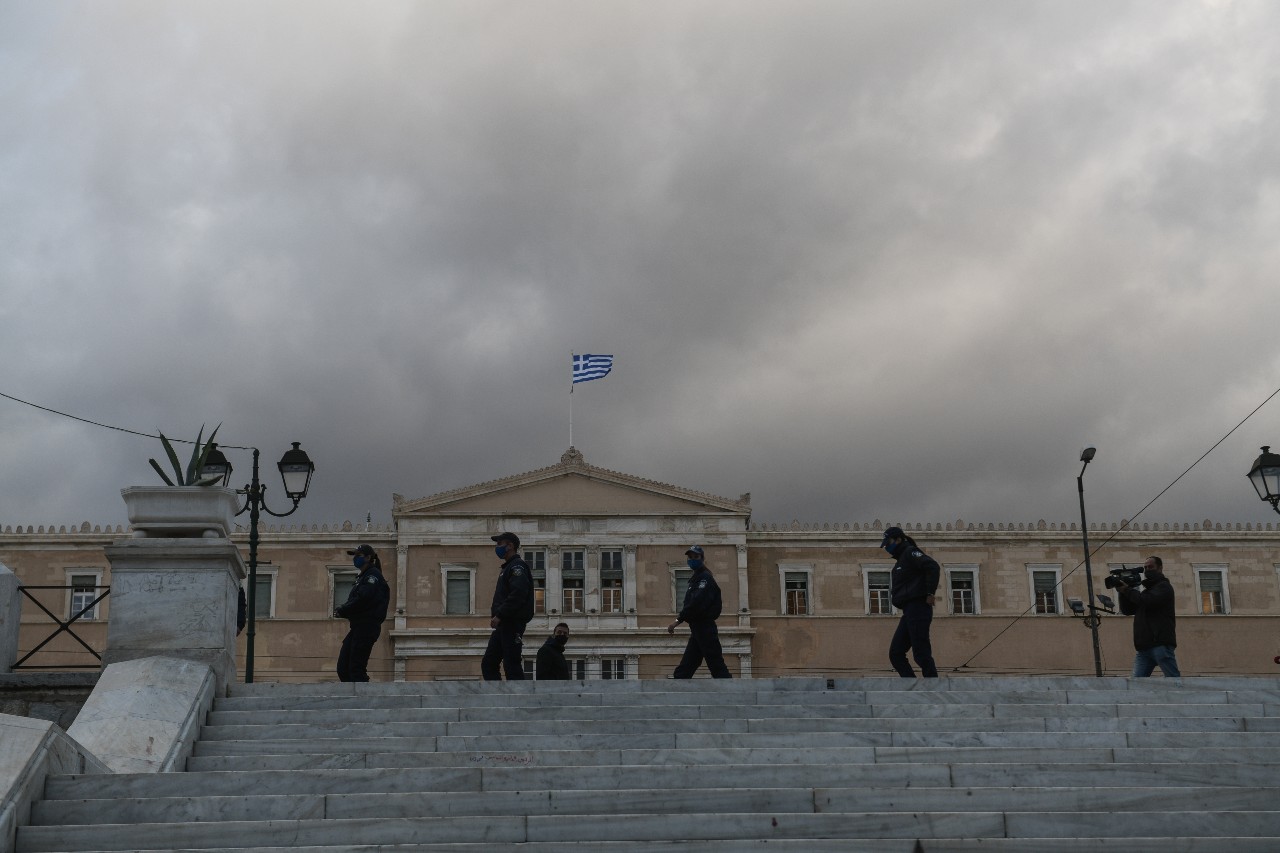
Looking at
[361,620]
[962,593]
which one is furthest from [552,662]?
[962,593]

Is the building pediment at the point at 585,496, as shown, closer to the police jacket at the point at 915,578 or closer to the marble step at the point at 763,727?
the police jacket at the point at 915,578

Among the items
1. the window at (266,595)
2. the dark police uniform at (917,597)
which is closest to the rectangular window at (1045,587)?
Result: the window at (266,595)

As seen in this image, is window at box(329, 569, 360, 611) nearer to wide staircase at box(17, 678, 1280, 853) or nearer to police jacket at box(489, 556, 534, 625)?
police jacket at box(489, 556, 534, 625)

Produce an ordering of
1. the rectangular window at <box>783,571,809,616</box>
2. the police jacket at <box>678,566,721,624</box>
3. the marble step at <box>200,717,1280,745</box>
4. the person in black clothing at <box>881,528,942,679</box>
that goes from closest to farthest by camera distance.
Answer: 1. the marble step at <box>200,717,1280,745</box>
2. the person in black clothing at <box>881,528,942,679</box>
3. the police jacket at <box>678,566,721,624</box>
4. the rectangular window at <box>783,571,809,616</box>

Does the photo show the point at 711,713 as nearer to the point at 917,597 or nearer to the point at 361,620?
the point at 917,597

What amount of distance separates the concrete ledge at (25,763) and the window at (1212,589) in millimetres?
44997

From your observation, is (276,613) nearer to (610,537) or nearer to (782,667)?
(610,537)

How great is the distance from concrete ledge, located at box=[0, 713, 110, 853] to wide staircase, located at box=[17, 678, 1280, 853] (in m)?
0.11

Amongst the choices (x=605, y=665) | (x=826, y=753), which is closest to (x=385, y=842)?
(x=826, y=753)

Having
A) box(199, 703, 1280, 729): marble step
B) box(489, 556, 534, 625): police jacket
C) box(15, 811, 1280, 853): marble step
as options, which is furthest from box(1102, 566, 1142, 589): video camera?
box(15, 811, 1280, 853): marble step

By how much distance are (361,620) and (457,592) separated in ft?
111

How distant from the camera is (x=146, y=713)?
396 inches

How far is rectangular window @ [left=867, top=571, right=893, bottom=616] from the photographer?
47.6m

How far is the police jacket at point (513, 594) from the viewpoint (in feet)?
44.3
